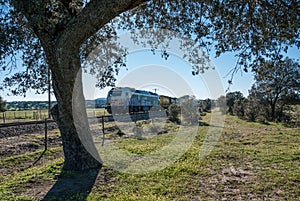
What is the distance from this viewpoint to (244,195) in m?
3.81

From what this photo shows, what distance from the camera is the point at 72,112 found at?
511cm

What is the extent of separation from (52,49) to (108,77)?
2.84 m

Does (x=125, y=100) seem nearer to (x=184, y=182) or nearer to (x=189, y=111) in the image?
(x=189, y=111)

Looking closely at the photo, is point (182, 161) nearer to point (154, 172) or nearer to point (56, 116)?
point (154, 172)

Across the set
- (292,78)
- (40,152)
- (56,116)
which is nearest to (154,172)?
(56,116)

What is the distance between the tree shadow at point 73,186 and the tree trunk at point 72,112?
32 cm

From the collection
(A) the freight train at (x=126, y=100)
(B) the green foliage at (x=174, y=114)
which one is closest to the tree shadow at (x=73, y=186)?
(B) the green foliage at (x=174, y=114)

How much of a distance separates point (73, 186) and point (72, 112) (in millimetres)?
1572

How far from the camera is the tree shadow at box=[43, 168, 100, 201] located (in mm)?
3877

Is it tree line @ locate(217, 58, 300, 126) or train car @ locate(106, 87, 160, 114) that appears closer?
tree line @ locate(217, 58, 300, 126)

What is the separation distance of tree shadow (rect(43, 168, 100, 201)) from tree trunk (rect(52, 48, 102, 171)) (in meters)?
0.32

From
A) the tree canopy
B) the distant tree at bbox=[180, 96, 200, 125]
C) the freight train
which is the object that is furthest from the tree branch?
the freight train

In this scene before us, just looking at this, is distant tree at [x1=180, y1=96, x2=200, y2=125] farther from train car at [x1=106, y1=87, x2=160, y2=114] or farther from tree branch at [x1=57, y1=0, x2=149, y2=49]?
tree branch at [x1=57, y1=0, x2=149, y2=49]

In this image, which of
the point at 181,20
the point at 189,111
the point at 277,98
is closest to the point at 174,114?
the point at 189,111
